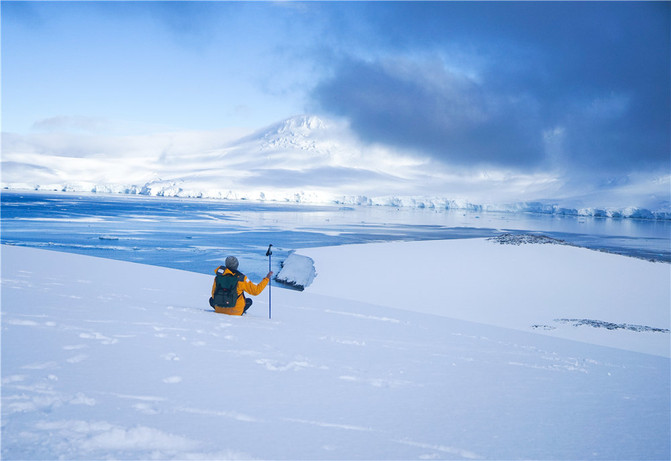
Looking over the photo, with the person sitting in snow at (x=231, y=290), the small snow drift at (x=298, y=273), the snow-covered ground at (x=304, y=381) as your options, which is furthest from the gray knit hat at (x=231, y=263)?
the small snow drift at (x=298, y=273)

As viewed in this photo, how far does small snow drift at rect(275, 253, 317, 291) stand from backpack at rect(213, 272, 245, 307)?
6.46m

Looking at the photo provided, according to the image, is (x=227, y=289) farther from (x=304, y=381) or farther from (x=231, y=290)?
(x=304, y=381)

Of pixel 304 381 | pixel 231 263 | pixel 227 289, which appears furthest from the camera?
pixel 227 289

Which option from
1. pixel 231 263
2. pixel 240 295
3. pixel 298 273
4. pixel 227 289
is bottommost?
pixel 298 273

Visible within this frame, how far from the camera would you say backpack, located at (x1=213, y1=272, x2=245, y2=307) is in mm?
6297

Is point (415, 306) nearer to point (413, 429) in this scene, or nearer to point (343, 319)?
point (343, 319)

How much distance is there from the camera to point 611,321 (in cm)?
896

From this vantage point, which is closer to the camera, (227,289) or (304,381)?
(304,381)

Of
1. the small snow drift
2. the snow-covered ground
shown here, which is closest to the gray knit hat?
the snow-covered ground

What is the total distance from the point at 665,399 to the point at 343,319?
165 inches

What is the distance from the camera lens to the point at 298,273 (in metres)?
14.3

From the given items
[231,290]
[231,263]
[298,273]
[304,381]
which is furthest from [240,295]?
[298,273]

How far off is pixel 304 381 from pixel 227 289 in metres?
A: 2.81

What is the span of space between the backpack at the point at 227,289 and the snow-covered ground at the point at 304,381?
0.31 m
